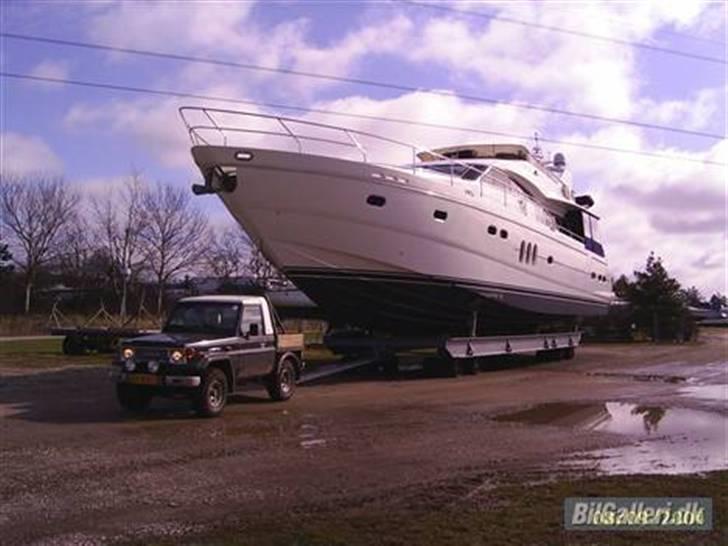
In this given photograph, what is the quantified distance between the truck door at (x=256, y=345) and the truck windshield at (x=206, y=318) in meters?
0.20

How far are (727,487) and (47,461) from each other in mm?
7020

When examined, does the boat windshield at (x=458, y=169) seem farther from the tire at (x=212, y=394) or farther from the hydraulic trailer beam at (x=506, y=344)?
the tire at (x=212, y=394)

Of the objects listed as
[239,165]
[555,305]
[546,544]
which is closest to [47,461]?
[546,544]

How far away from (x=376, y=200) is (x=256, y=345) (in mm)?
5585

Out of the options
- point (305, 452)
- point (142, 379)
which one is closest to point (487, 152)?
point (142, 379)

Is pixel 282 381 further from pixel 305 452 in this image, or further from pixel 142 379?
pixel 305 452

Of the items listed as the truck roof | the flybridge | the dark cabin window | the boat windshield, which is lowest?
the truck roof

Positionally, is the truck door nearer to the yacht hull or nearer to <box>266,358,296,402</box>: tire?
<box>266,358,296,402</box>: tire

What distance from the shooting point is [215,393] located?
1330 cm

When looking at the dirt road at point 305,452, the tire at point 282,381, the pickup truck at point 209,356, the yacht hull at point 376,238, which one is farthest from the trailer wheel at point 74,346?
the tire at point 282,381

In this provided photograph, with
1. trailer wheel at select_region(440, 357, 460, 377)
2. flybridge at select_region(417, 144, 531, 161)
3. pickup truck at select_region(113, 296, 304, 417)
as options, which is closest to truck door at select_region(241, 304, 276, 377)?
pickup truck at select_region(113, 296, 304, 417)

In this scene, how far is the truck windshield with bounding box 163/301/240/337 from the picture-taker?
14.2 metres

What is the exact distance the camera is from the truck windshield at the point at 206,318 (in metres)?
14.2

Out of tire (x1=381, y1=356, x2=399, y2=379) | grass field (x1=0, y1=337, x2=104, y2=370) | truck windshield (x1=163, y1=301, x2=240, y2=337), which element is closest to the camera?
truck windshield (x1=163, y1=301, x2=240, y2=337)
